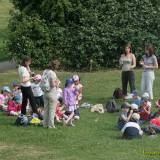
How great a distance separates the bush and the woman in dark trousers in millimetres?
10901

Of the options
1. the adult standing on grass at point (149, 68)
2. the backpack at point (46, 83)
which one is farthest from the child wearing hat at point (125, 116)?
the adult standing on grass at point (149, 68)

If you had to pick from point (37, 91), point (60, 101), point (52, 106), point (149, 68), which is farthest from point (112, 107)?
point (52, 106)

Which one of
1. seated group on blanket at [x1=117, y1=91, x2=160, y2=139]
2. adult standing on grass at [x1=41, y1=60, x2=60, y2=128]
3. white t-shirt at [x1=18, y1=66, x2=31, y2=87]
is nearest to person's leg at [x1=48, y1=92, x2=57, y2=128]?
adult standing on grass at [x1=41, y1=60, x2=60, y2=128]

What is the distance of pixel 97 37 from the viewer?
27.6 metres

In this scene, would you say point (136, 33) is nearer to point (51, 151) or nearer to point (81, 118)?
point (81, 118)

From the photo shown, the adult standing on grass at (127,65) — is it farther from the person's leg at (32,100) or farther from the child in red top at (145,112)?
the person's leg at (32,100)

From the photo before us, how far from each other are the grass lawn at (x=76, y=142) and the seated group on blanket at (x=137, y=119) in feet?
0.72

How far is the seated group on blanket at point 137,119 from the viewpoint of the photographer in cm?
1399

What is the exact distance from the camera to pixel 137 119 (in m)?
15.0

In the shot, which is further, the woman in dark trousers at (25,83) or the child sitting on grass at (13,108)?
the child sitting on grass at (13,108)

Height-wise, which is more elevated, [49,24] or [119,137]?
[49,24]

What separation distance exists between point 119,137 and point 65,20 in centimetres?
1420

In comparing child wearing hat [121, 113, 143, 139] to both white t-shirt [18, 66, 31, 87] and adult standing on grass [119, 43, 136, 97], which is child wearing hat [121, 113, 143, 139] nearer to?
white t-shirt [18, 66, 31, 87]

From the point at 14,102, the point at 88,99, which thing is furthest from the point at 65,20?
the point at 14,102
